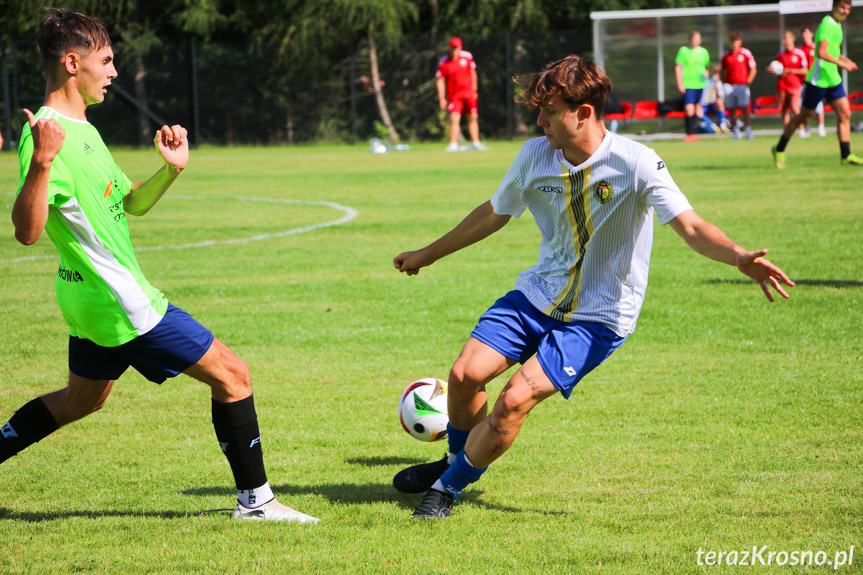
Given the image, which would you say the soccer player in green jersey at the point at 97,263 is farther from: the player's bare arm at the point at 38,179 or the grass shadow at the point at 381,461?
the grass shadow at the point at 381,461

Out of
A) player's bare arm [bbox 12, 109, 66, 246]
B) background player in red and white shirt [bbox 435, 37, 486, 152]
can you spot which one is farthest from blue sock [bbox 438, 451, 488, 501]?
background player in red and white shirt [bbox 435, 37, 486, 152]

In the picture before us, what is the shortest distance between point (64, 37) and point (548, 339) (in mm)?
2127

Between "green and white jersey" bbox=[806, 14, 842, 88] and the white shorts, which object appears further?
the white shorts

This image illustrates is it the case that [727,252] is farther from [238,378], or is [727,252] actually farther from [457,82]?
[457,82]

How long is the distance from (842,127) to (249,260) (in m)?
9.75

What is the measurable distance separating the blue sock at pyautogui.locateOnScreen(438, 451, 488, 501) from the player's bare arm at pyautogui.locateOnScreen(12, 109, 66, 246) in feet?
5.81

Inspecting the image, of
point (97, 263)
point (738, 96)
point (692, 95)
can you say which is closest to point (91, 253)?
point (97, 263)

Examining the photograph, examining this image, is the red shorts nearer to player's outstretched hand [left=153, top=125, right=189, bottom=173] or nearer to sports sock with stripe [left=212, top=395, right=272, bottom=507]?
player's outstretched hand [left=153, top=125, right=189, bottom=173]

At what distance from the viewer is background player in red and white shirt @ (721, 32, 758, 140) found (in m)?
23.7

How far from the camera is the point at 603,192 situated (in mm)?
3541

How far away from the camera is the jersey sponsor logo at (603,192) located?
3.53 m

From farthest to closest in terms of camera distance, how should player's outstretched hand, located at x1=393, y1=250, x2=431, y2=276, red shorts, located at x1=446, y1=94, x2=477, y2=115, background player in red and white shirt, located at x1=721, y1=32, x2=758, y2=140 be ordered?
1. background player in red and white shirt, located at x1=721, y1=32, x2=758, y2=140
2. red shorts, located at x1=446, y1=94, x2=477, y2=115
3. player's outstretched hand, located at x1=393, y1=250, x2=431, y2=276

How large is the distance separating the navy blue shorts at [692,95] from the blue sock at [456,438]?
20802 mm

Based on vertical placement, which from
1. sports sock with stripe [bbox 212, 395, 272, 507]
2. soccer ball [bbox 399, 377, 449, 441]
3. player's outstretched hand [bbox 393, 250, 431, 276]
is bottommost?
soccer ball [bbox 399, 377, 449, 441]
